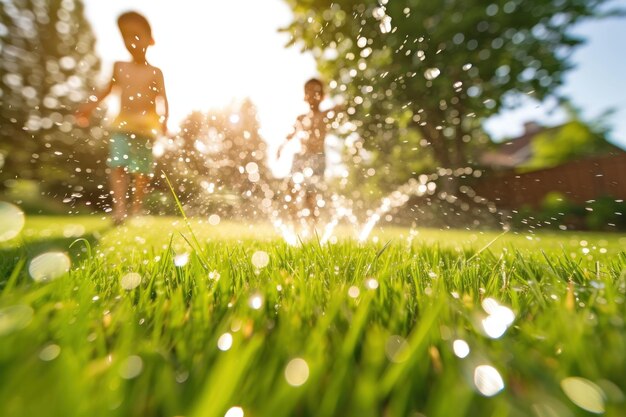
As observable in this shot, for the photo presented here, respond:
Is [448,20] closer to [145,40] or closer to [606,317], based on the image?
[145,40]

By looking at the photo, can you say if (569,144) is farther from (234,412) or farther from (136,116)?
(234,412)

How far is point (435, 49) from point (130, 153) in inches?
377

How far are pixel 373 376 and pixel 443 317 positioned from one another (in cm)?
31

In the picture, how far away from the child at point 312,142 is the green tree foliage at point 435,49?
190 inches

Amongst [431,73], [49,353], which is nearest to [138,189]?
[49,353]

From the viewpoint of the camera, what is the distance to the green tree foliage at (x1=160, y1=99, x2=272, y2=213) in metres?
7.22

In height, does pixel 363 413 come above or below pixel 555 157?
below

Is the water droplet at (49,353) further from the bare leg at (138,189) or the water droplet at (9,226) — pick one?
the bare leg at (138,189)

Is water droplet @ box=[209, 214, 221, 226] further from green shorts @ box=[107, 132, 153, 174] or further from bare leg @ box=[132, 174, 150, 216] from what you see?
green shorts @ box=[107, 132, 153, 174]

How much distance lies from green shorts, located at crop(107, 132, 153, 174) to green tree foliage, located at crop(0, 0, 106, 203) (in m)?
18.3

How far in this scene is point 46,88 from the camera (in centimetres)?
2119

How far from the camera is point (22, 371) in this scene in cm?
46

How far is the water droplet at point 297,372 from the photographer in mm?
472

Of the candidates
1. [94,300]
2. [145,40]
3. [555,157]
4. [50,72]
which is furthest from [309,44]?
[555,157]
